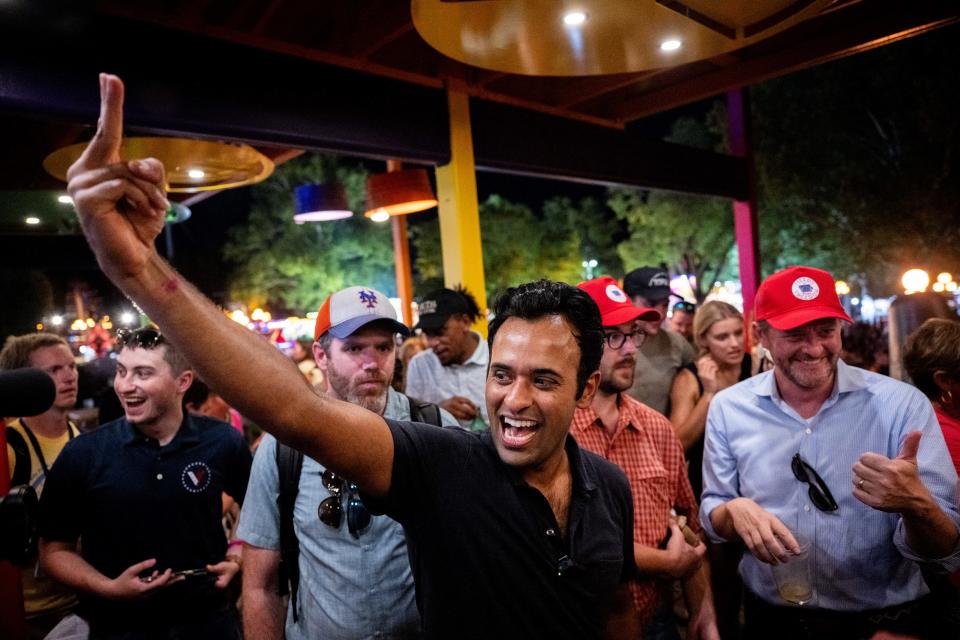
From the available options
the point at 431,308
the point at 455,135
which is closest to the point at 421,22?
the point at 431,308

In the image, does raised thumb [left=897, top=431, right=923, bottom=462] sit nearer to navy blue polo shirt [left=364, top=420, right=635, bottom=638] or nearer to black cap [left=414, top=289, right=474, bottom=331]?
navy blue polo shirt [left=364, top=420, right=635, bottom=638]

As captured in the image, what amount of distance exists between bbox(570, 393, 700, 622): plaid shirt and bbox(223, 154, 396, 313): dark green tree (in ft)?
79.3

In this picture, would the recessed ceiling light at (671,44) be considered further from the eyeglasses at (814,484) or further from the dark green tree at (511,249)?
the dark green tree at (511,249)

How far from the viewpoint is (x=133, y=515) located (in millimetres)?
2730

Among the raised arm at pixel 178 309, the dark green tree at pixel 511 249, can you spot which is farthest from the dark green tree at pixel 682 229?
the raised arm at pixel 178 309

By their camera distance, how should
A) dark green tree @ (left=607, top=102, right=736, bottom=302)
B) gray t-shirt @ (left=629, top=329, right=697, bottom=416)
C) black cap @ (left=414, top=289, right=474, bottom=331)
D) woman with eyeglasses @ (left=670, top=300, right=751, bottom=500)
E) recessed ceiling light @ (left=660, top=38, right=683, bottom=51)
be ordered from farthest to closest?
dark green tree @ (left=607, top=102, right=736, bottom=302) → black cap @ (left=414, top=289, right=474, bottom=331) → recessed ceiling light @ (left=660, top=38, right=683, bottom=51) → gray t-shirt @ (left=629, top=329, right=697, bottom=416) → woman with eyeglasses @ (left=670, top=300, right=751, bottom=500)

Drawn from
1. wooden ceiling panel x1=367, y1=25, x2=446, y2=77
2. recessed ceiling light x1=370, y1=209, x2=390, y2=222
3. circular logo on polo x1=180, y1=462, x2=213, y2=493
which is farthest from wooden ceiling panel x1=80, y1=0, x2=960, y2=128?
circular logo on polo x1=180, y1=462, x2=213, y2=493

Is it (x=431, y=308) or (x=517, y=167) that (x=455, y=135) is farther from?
(x=431, y=308)

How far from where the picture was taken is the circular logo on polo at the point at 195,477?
9.41 feet

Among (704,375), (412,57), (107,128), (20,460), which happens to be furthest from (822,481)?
(412,57)

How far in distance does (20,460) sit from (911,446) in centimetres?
358

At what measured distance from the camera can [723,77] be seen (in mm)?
8078

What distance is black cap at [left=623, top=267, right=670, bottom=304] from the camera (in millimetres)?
4273

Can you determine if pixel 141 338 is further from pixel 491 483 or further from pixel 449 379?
pixel 449 379
